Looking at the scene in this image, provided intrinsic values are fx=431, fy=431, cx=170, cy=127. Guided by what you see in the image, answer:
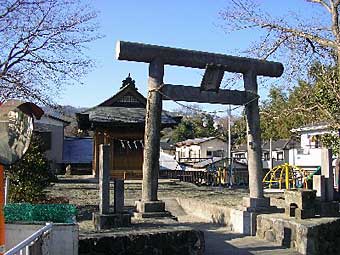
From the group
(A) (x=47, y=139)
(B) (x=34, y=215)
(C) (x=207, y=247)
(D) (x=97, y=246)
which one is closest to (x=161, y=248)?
(D) (x=97, y=246)

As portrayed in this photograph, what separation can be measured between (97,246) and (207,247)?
311 cm

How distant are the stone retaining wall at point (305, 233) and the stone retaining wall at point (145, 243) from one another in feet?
8.05

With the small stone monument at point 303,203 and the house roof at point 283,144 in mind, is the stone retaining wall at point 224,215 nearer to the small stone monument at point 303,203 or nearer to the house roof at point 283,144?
the small stone monument at point 303,203

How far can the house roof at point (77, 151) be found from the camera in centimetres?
3634

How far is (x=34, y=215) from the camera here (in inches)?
256

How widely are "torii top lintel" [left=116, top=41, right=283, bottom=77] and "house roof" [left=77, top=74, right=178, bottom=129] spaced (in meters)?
13.7

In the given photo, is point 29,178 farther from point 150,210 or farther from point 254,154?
point 254,154

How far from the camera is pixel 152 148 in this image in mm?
10844

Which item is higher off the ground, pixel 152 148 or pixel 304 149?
pixel 304 149

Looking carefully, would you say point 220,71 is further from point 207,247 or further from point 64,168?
point 64,168

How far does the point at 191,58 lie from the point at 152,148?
2742 millimetres

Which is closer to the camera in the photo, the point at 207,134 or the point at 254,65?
the point at 254,65

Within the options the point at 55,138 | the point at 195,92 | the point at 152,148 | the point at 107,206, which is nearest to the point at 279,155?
the point at 55,138

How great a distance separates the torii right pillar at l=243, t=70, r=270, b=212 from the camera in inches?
463
